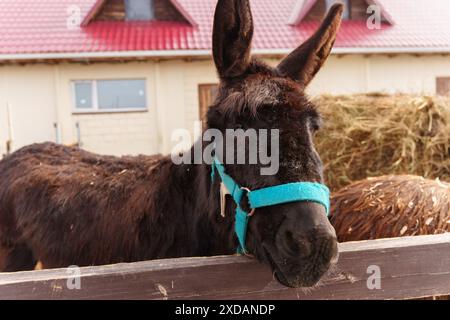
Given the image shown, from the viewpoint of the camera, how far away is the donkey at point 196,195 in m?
1.56

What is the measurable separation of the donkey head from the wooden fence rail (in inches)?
6.3

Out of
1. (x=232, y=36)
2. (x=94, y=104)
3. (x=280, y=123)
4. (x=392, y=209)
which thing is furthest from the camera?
(x=94, y=104)

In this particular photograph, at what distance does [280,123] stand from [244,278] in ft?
2.14

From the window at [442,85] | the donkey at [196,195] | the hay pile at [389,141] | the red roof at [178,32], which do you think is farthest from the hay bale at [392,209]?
the window at [442,85]

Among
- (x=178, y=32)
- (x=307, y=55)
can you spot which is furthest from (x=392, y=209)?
(x=178, y=32)

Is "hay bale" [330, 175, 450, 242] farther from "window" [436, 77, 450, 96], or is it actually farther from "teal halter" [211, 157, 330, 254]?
"window" [436, 77, 450, 96]

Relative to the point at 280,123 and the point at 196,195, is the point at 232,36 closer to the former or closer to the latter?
the point at 280,123

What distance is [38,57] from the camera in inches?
435

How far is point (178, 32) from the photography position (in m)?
12.9

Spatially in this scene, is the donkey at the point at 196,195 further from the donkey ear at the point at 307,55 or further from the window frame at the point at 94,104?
the window frame at the point at 94,104
